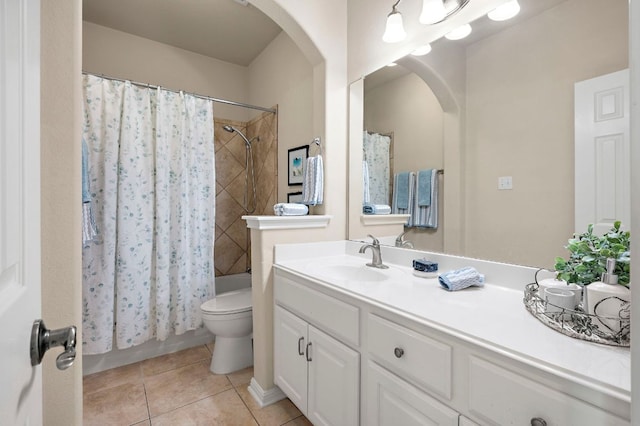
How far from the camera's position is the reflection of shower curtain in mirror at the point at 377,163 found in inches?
74.5

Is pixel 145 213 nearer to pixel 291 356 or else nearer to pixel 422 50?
pixel 291 356

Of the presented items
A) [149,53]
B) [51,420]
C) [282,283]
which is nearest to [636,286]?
[51,420]

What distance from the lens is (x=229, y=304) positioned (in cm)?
218

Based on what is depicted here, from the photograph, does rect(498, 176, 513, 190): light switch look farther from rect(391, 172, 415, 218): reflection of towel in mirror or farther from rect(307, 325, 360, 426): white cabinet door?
rect(307, 325, 360, 426): white cabinet door

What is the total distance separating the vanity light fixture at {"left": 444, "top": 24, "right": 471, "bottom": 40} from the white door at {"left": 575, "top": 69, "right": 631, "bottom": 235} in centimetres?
54

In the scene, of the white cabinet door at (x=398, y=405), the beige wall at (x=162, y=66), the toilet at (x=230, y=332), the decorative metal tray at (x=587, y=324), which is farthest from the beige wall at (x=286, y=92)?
the decorative metal tray at (x=587, y=324)

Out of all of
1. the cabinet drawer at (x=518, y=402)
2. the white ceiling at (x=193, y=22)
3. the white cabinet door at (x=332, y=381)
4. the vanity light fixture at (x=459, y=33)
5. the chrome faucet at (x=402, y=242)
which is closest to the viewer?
the cabinet drawer at (x=518, y=402)

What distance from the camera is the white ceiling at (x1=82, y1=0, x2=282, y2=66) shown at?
2.32 m

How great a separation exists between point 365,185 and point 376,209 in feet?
0.61

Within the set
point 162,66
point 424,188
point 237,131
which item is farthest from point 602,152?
point 162,66

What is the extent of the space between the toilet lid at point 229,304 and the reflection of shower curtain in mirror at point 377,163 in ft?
3.82

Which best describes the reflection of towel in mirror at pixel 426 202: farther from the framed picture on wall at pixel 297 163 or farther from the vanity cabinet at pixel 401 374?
the framed picture on wall at pixel 297 163

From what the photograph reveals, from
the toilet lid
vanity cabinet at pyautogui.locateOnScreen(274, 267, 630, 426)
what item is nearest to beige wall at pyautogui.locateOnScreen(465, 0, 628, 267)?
vanity cabinet at pyautogui.locateOnScreen(274, 267, 630, 426)

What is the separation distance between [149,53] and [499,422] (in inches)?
137
